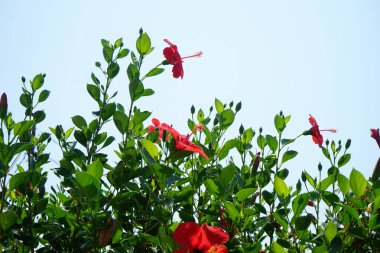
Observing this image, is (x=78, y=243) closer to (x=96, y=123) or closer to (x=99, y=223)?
(x=99, y=223)

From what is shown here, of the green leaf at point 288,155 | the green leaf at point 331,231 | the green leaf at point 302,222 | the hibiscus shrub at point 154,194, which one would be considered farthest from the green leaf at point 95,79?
the green leaf at point 331,231

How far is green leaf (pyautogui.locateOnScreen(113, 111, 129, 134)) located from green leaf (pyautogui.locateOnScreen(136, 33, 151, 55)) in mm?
398

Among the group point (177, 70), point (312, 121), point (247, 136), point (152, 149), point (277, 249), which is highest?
point (177, 70)

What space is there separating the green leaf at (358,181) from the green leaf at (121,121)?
1.00 meters

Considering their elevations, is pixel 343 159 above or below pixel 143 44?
below

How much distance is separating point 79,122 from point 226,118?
2.76ft

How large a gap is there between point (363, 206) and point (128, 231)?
3.34ft

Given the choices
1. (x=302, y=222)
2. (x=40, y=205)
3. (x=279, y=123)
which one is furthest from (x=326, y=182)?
(x=40, y=205)

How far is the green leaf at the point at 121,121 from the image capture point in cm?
179

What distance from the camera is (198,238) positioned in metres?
1.45

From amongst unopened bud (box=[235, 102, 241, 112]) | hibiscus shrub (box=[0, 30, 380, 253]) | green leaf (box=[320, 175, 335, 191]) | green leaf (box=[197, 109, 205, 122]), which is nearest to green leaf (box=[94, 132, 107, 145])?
hibiscus shrub (box=[0, 30, 380, 253])

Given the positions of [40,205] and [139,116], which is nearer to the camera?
[40,205]

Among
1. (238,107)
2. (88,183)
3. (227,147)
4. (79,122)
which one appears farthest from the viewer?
(238,107)

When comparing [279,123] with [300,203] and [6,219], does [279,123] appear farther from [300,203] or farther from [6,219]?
[6,219]
